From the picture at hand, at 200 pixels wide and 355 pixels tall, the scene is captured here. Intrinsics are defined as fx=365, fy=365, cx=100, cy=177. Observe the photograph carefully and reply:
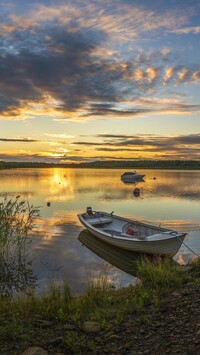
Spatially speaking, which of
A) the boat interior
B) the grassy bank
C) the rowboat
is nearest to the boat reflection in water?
the rowboat

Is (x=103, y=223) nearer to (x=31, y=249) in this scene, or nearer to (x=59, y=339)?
(x=31, y=249)

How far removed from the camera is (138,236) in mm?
18641

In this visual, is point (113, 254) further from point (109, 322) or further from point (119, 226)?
point (109, 322)

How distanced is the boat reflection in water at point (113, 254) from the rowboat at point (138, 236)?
13.5 inches

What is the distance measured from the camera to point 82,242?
20.5 metres

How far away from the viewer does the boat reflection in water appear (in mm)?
15852

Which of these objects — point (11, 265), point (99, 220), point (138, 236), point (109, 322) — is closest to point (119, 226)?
point (99, 220)

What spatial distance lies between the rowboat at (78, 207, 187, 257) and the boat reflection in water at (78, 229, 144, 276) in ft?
1.13

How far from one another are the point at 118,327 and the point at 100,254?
1193 centimetres

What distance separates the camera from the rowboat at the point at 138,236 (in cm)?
1569

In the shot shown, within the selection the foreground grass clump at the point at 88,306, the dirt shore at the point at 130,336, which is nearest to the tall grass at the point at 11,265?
the foreground grass clump at the point at 88,306

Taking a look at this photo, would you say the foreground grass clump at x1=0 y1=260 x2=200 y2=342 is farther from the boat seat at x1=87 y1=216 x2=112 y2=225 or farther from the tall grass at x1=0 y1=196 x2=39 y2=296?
the boat seat at x1=87 y1=216 x2=112 y2=225

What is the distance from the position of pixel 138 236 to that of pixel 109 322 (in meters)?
12.0

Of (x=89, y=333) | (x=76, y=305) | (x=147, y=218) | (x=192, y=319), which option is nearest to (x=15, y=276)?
(x=76, y=305)
